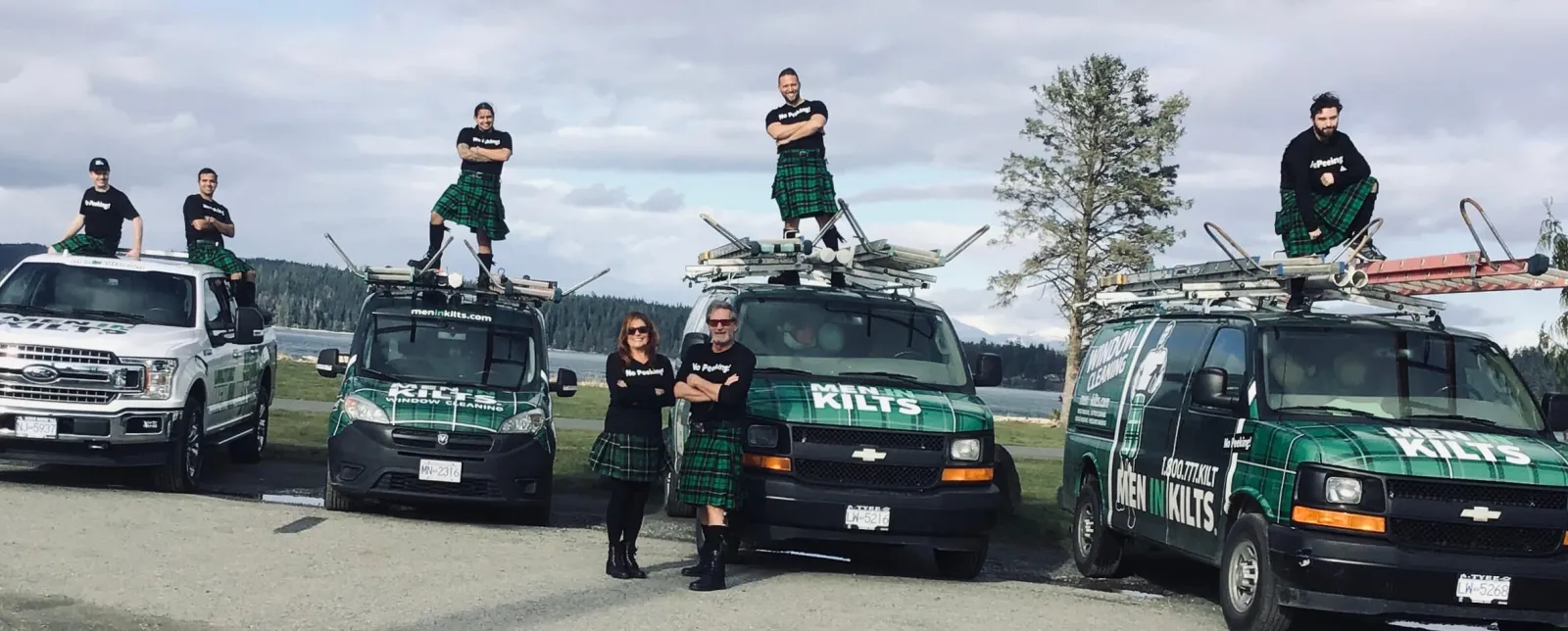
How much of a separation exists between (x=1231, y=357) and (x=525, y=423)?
19.6ft

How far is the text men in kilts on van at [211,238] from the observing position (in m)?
17.8

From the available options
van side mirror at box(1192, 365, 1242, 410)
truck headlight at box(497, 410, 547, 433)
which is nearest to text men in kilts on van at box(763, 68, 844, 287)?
truck headlight at box(497, 410, 547, 433)

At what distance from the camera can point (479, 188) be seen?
674 inches

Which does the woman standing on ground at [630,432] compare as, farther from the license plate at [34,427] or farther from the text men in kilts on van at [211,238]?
Answer: the text men in kilts on van at [211,238]

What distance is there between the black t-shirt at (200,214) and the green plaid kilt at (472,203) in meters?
2.98

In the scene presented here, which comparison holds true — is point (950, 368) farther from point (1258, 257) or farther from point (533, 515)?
point (533, 515)

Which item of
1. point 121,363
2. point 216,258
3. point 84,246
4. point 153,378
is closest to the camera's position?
point 121,363

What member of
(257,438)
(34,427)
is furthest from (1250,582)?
(257,438)

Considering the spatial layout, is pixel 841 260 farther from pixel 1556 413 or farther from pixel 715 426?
pixel 1556 413

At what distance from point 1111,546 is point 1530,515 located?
3997 millimetres

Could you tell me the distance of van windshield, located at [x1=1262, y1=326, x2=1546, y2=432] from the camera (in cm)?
1006

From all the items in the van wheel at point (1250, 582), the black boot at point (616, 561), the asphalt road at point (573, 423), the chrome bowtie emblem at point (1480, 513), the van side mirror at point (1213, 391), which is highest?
the van side mirror at point (1213, 391)

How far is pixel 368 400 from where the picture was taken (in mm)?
13281

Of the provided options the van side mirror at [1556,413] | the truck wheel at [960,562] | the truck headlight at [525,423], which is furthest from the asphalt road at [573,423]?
the van side mirror at [1556,413]
